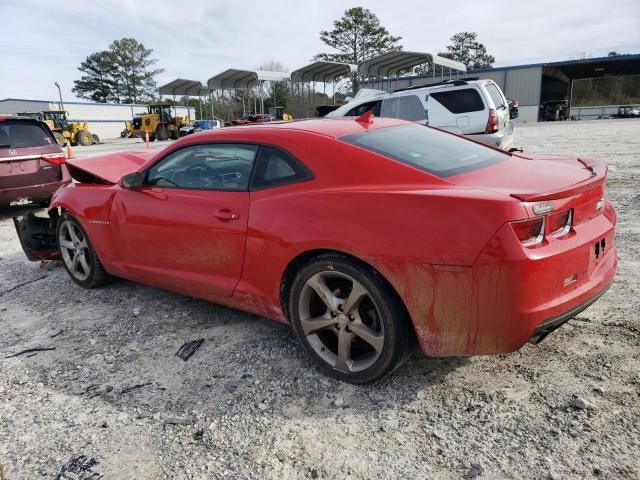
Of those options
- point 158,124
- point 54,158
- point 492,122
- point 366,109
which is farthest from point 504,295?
point 158,124

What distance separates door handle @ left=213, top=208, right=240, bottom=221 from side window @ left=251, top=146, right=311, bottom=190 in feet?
0.67

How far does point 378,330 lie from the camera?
2598 mm

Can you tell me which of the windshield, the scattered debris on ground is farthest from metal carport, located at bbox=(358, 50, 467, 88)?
the windshield

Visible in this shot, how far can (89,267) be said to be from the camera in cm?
436

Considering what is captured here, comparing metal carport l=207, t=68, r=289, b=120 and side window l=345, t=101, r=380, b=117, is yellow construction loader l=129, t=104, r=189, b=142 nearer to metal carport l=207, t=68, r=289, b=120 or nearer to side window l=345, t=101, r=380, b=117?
metal carport l=207, t=68, r=289, b=120

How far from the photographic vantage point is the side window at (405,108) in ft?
34.6

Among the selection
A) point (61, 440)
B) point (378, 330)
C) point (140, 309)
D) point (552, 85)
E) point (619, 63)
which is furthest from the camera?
point (552, 85)

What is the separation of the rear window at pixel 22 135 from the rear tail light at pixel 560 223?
7824 millimetres

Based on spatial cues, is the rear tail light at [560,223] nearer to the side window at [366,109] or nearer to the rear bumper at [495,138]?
the rear bumper at [495,138]

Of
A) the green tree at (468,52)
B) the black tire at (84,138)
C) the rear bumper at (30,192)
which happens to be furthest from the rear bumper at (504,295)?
the green tree at (468,52)

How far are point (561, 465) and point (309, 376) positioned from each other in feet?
4.43

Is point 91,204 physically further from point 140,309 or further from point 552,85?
point 552,85

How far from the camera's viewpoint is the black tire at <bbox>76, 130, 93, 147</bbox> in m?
34.1

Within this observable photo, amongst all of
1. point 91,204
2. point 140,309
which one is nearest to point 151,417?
point 140,309
